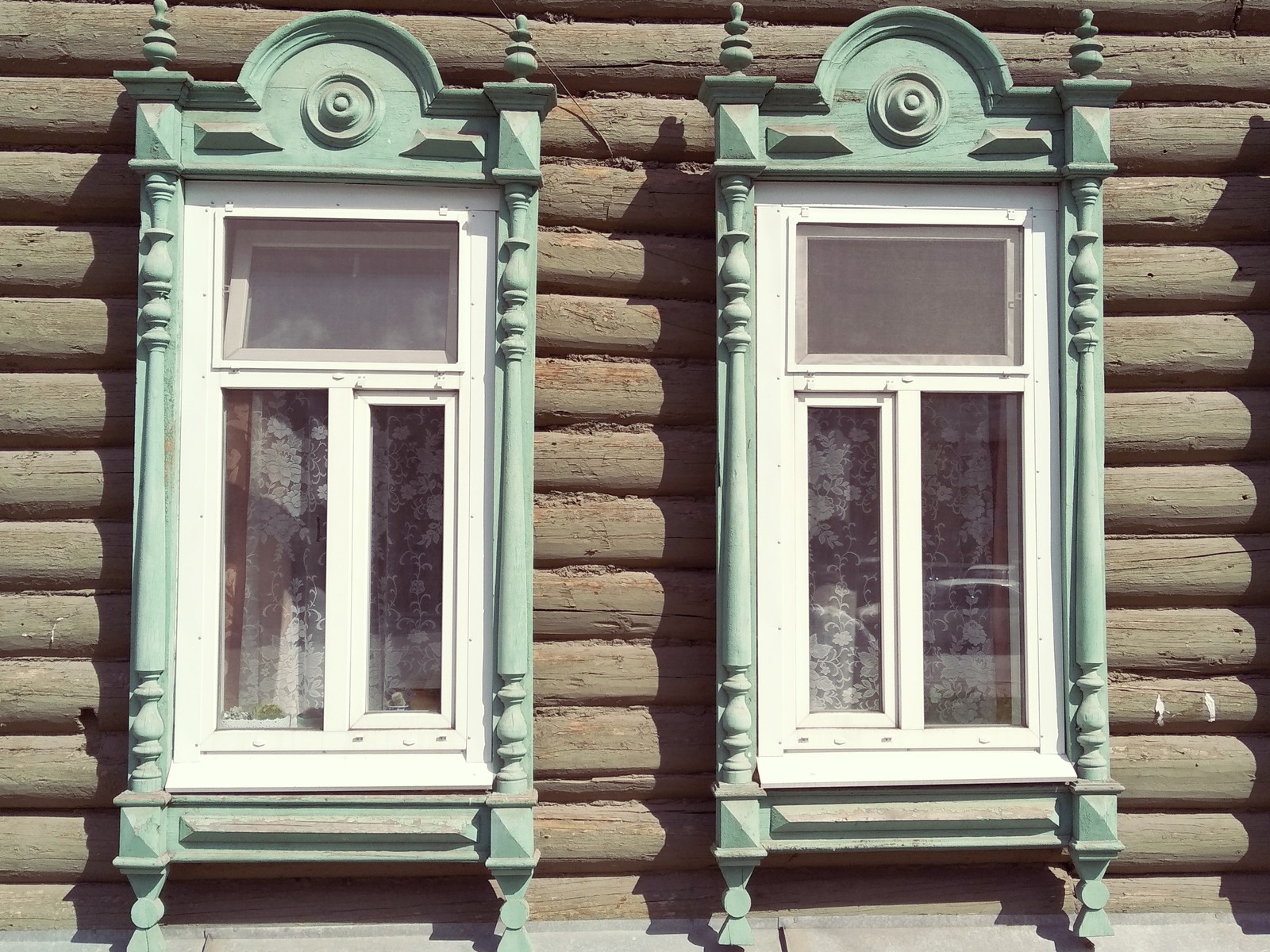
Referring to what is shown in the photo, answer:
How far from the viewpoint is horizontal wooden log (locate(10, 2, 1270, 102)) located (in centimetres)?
288

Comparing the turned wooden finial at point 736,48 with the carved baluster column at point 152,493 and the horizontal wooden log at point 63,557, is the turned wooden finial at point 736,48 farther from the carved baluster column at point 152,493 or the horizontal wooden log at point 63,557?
the horizontal wooden log at point 63,557

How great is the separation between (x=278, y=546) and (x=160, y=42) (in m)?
1.46

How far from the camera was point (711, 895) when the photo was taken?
2816 mm

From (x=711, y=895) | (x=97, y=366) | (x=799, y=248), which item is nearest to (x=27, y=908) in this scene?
(x=97, y=366)

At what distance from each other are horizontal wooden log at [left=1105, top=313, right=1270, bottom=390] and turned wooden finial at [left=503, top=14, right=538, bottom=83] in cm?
188

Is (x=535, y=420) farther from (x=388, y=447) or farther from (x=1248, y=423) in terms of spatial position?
(x=1248, y=423)

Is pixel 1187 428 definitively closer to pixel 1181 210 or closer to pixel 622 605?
pixel 1181 210

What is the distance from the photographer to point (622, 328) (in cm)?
287

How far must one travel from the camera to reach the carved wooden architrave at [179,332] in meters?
2.66

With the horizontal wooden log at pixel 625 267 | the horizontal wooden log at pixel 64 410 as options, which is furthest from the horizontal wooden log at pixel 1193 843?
the horizontal wooden log at pixel 64 410

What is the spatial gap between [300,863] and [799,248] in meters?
2.26

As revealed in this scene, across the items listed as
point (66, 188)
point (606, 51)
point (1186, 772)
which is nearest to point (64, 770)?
point (66, 188)

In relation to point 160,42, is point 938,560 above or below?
below

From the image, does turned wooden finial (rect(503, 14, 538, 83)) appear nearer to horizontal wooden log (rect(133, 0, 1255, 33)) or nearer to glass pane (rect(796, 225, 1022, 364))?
horizontal wooden log (rect(133, 0, 1255, 33))
